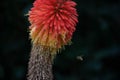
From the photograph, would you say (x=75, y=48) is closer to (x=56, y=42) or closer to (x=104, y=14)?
(x=104, y=14)

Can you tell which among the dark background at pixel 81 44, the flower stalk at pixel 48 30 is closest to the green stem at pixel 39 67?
the flower stalk at pixel 48 30

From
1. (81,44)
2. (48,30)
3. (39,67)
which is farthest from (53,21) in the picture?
(81,44)

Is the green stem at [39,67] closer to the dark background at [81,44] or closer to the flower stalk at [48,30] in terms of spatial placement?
the flower stalk at [48,30]

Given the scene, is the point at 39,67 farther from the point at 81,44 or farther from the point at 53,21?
the point at 81,44

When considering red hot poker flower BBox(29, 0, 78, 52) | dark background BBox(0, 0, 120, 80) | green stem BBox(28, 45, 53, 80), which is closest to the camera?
red hot poker flower BBox(29, 0, 78, 52)

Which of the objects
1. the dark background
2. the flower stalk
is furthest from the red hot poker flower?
the dark background

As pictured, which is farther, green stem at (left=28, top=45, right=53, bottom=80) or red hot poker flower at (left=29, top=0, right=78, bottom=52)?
green stem at (left=28, top=45, right=53, bottom=80)

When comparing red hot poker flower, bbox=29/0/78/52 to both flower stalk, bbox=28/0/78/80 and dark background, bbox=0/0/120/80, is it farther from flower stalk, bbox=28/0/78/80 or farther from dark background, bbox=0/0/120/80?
dark background, bbox=0/0/120/80
